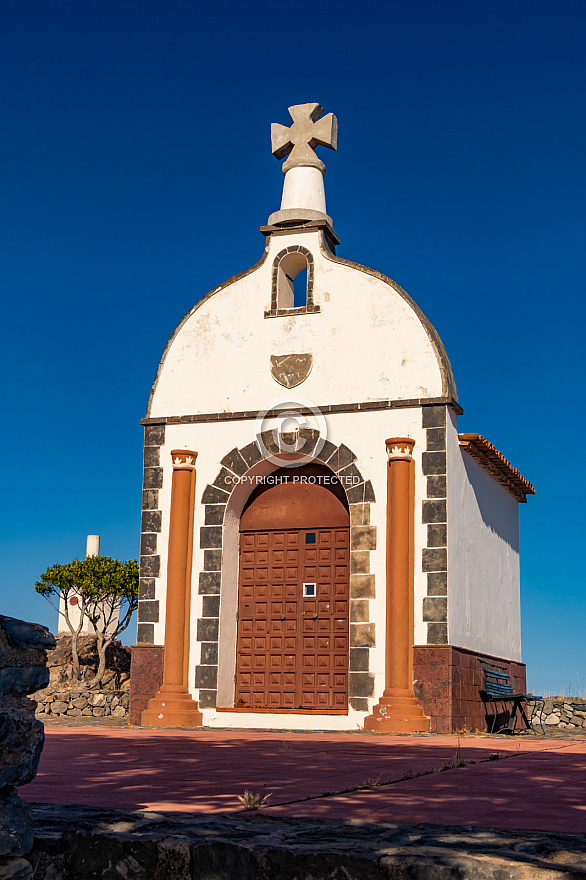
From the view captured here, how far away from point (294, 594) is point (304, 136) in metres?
7.56

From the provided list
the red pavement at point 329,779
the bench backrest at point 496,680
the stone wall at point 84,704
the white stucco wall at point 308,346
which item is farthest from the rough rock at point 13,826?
the stone wall at point 84,704

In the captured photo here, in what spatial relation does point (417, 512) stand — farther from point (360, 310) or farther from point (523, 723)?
point (523, 723)

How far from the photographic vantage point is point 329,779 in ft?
17.6

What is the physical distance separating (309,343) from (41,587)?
35.4 ft

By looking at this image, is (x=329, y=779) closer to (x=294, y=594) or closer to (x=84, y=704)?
(x=294, y=594)

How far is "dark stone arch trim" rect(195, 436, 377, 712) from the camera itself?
41.1 ft

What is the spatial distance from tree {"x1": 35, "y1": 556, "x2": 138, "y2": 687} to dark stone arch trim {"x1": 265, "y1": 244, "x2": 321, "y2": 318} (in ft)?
29.7

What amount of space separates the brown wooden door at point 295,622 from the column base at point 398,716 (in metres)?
1.08

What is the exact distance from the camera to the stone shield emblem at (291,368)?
13758 mm

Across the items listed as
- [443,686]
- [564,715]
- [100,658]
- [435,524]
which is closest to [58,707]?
[100,658]

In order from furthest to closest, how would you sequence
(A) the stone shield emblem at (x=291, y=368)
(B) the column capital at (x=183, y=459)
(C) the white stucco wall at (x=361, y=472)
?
(B) the column capital at (x=183, y=459) → (A) the stone shield emblem at (x=291, y=368) → (C) the white stucco wall at (x=361, y=472)

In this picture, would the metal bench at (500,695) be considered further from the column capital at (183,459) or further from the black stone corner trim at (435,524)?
the column capital at (183,459)

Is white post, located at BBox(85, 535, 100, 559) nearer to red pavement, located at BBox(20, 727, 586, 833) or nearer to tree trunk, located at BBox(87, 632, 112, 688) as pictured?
tree trunk, located at BBox(87, 632, 112, 688)

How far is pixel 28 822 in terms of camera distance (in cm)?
314
